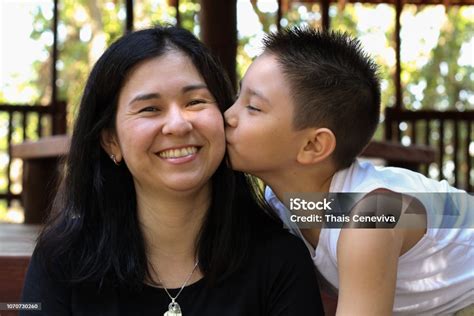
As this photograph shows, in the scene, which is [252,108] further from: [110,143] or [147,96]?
[110,143]

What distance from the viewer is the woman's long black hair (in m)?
1.79

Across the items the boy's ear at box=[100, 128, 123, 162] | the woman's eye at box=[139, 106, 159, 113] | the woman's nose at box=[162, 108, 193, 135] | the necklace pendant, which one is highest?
the woman's eye at box=[139, 106, 159, 113]

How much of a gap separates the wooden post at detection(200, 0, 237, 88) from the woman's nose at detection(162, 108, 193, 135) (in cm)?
211

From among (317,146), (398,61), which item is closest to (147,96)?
(317,146)

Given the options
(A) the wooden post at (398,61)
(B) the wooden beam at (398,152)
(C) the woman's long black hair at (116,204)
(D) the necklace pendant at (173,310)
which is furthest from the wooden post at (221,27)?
(D) the necklace pendant at (173,310)

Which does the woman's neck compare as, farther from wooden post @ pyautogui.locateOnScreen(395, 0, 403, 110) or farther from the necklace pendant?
wooden post @ pyautogui.locateOnScreen(395, 0, 403, 110)

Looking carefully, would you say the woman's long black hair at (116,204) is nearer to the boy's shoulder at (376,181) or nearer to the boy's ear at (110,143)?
the boy's ear at (110,143)

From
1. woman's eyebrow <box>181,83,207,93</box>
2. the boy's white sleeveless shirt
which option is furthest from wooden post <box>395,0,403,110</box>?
woman's eyebrow <box>181,83,207,93</box>

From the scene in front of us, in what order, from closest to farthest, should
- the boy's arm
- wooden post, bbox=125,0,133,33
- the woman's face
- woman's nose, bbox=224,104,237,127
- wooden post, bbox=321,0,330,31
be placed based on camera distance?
the boy's arm
the woman's face
woman's nose, bbox=224,104,237,127
wooden post, bbox=125,0,133,33
wooden post, bbox=321,0,330,31

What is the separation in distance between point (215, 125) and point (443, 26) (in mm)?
13413

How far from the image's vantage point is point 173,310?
1765 millimetres

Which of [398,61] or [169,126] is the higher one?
[398,61]

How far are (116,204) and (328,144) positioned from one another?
1.83 ft

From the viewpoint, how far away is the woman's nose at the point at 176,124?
169 cm
